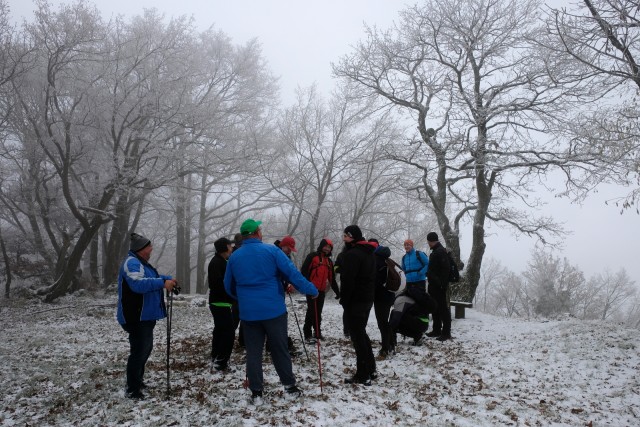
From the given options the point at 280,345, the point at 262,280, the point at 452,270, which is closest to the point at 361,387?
the point at 280,345

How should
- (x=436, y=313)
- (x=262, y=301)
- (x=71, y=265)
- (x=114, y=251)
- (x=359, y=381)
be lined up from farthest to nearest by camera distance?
(x=114, y=251) → (x=71, y=265) → (x=436, y=313) → (x=359, y=381) → (x=262, y=301)

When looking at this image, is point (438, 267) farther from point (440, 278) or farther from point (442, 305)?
point (442, 305)

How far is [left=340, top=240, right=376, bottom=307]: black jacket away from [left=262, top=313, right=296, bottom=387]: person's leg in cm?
110

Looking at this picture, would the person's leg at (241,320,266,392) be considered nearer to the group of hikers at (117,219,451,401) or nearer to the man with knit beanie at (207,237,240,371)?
the group of hikers at (117,219,451,401)

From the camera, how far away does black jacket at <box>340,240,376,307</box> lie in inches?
222

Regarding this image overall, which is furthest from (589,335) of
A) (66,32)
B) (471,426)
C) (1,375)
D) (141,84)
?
(66,32)

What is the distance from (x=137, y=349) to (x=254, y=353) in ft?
4.61

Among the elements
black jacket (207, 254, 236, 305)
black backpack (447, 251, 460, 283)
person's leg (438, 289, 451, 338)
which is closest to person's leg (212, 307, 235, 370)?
black jacket (207, 254, 236, 305)

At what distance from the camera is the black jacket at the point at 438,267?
8.44 m

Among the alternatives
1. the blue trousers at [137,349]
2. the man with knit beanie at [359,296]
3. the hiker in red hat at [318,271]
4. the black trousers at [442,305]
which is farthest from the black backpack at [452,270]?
the blue trousers at [137,349]

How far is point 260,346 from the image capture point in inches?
193

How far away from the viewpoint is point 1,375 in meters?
6.20

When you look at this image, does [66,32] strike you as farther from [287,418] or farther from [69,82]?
[287,418]

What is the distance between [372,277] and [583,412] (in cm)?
280
